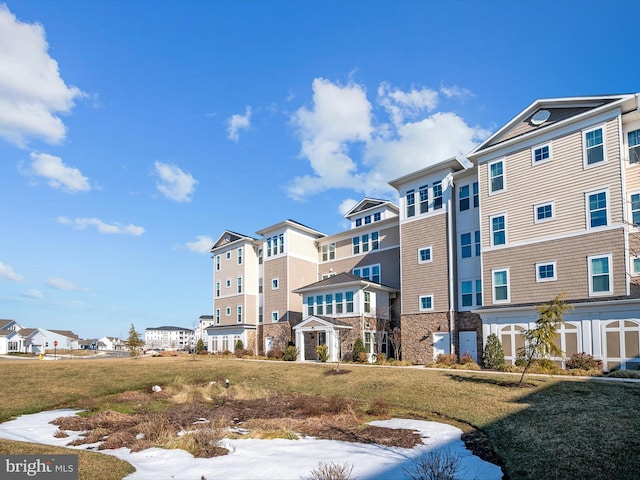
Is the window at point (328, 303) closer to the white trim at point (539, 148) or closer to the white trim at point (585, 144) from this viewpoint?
the white trim at point (539, 148)

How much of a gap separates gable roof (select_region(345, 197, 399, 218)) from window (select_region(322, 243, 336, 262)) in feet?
10.5

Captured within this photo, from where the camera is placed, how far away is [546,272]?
72.1 ft

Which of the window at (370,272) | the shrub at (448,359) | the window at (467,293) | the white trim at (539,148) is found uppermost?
the white trim at (539,148)

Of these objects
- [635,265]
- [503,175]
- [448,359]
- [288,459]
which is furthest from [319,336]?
[288,459]

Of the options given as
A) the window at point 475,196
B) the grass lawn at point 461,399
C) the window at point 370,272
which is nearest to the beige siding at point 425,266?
the window at point 475,196

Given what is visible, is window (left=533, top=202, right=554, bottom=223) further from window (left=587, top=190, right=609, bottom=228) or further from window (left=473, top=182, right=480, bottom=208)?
window (left=473, top=182, right=480, bottom=208)

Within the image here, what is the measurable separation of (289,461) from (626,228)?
18.1 metres

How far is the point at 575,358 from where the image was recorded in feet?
63.8

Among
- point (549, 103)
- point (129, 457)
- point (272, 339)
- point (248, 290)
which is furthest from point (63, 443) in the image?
point (248, 290)

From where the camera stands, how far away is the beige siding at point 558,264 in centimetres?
1956

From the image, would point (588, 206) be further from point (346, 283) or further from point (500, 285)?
point (346, 283)

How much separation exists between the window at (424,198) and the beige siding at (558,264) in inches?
219

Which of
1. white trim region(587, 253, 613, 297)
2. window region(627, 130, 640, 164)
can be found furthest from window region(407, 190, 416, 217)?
window region(627, 130, 640, 164)

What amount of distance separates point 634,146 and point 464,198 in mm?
8867
